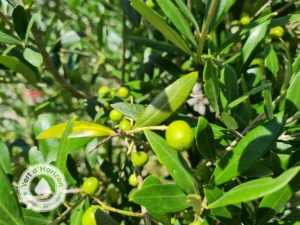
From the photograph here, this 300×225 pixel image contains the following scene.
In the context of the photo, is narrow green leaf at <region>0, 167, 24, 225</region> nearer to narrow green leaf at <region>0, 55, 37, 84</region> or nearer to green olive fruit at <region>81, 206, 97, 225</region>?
green olive fruit at <region>81, 206, 97, 225</region>

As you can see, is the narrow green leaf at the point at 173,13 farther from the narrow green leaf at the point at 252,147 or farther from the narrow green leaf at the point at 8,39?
the narrow green leaf at the point at 8,39

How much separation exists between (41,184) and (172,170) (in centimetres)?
64

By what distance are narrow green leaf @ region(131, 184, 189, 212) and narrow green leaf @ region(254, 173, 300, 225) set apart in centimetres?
20

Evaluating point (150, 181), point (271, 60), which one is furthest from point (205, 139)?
point (271, 60)

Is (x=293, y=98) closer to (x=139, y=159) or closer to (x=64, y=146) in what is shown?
(x=139, y=159)

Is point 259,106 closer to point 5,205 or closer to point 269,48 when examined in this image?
point 269,48

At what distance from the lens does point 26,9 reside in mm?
1390

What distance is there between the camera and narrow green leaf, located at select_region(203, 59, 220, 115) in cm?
100

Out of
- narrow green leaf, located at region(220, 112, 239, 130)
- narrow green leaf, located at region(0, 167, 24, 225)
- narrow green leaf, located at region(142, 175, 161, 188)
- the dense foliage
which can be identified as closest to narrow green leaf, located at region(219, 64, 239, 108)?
the dense foliage

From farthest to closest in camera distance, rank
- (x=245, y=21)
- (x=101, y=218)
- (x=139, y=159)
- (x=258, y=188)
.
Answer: (x=245, y=21) < (x=139, y=159) < (x=101, y=218) < (x=258, y=188)

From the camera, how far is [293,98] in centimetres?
110

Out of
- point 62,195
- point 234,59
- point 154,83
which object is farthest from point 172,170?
point 154,83
